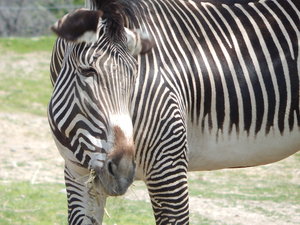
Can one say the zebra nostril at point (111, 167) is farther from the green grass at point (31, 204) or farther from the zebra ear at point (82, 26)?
the green grass at point (31, 204)

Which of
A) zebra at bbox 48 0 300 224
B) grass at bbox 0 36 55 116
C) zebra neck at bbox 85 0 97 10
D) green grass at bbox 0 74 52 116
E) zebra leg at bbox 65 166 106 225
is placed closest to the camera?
zebra at bbox 48 0 300 224

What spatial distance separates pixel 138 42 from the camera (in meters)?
4.57

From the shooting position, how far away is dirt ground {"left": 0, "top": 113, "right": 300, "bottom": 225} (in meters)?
7.91

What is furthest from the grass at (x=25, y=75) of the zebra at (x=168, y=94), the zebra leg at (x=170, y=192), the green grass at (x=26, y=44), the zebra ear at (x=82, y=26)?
the zebra ear at (x=82, y=26)

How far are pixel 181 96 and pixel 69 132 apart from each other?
725 mm

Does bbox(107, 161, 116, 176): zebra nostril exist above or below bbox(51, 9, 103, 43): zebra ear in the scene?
below

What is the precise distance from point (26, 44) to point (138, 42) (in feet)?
44.4

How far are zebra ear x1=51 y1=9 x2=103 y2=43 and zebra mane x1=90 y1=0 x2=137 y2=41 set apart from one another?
96mm

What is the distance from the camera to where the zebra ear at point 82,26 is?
4.40 metres

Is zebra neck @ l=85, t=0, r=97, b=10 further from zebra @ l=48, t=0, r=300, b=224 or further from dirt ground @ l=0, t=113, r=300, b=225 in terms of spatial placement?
dirt ground @ l=0, t=113, r=300, b=225

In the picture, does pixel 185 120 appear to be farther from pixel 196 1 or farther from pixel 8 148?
pixel 8 148

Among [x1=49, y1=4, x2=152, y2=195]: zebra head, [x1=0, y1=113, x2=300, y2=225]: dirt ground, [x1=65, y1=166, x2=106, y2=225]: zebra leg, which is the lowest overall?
[x1=0, y1=113, x2=300, y2=225]: dirt ground

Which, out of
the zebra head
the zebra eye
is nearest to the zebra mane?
the zebra head

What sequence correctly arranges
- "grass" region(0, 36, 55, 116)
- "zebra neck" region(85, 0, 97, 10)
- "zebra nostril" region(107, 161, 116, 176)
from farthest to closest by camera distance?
"grass" region(0, 36, 55, 116) → "zebra neck" region(85, 0, 97, 10) → "zebra nostril" region(107, 161, 116, 176)
